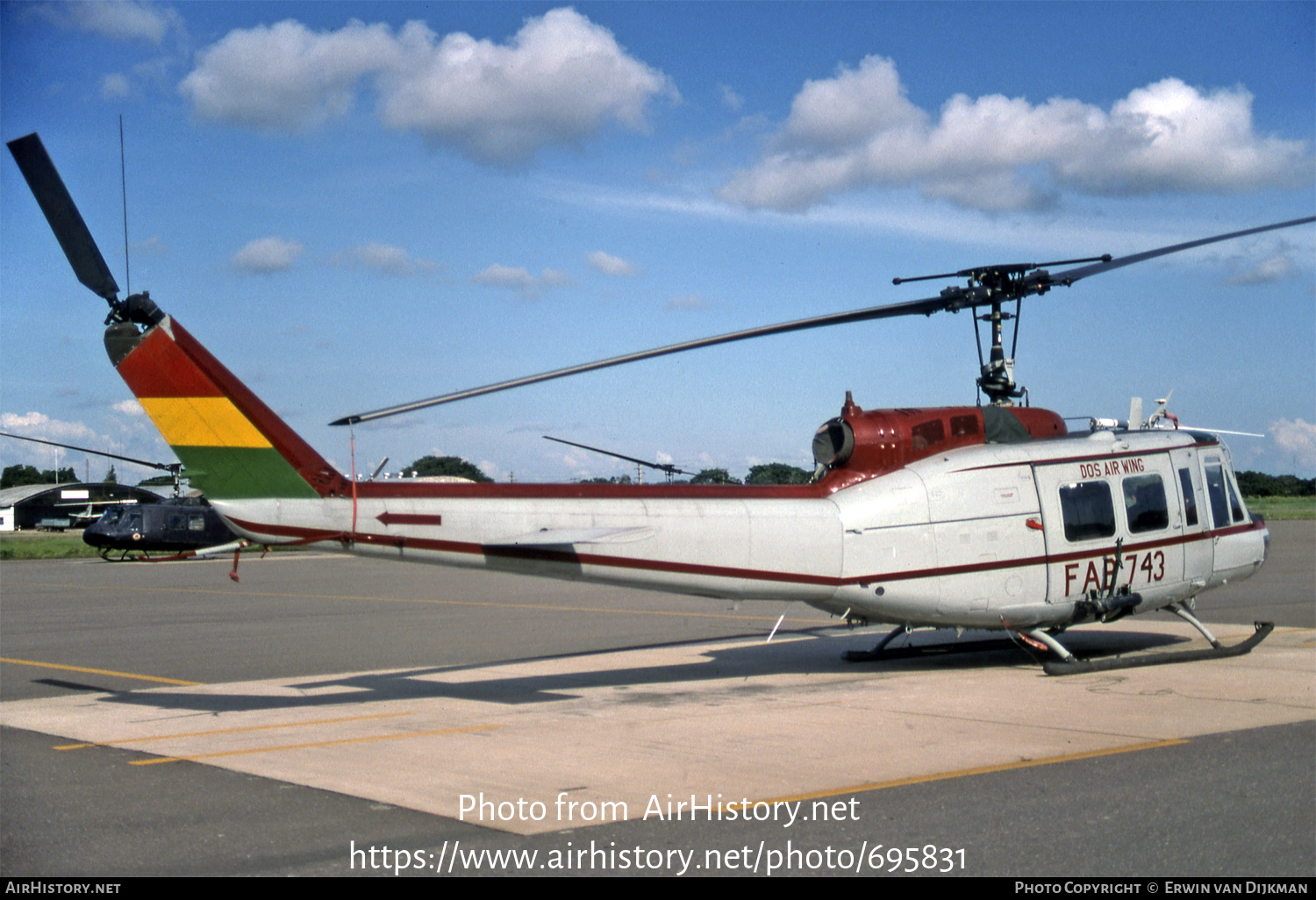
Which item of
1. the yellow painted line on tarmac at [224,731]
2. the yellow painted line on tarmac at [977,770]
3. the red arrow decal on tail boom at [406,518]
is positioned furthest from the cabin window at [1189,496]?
the yellow painted line on tarmac at [224,731]

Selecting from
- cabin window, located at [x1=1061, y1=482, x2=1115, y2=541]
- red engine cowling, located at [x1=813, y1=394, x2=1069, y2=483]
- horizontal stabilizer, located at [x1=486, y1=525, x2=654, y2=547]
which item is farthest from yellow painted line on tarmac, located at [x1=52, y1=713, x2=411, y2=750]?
cabin window, located at [x1=1061, y1=482, x2=1115, y2=541]

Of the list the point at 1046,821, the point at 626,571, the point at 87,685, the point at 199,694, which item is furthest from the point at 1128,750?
the point at 87,685

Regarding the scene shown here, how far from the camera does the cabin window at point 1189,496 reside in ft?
44.6

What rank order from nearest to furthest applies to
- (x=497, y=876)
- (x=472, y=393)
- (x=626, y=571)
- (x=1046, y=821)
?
(x=497, y=876)
(x=1046, y=821)
(x=472, y=393)
(x=626, y=571)

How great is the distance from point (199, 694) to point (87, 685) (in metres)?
1.71

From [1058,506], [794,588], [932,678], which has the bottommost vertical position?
[932,678]

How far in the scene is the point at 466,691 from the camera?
12.5 m

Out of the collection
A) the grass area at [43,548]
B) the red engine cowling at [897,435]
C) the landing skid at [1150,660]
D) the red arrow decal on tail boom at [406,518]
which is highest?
the red engine cowling at [897,435]

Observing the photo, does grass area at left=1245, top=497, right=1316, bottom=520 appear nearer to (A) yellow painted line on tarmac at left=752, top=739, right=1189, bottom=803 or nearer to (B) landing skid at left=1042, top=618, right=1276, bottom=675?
(B) landing skid at left=1042, top=618, right=1276, bottom=675

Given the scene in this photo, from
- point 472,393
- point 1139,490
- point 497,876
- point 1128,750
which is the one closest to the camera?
point 497,876

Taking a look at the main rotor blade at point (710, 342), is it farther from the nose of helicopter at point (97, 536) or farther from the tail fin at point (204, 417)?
the nose of helicopter at point (97, 536)

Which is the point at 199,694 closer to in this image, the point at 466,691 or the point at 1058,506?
the point at 466,691

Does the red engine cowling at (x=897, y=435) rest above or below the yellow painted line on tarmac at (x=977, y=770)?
above

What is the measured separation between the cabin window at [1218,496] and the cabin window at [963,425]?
3.31 m
